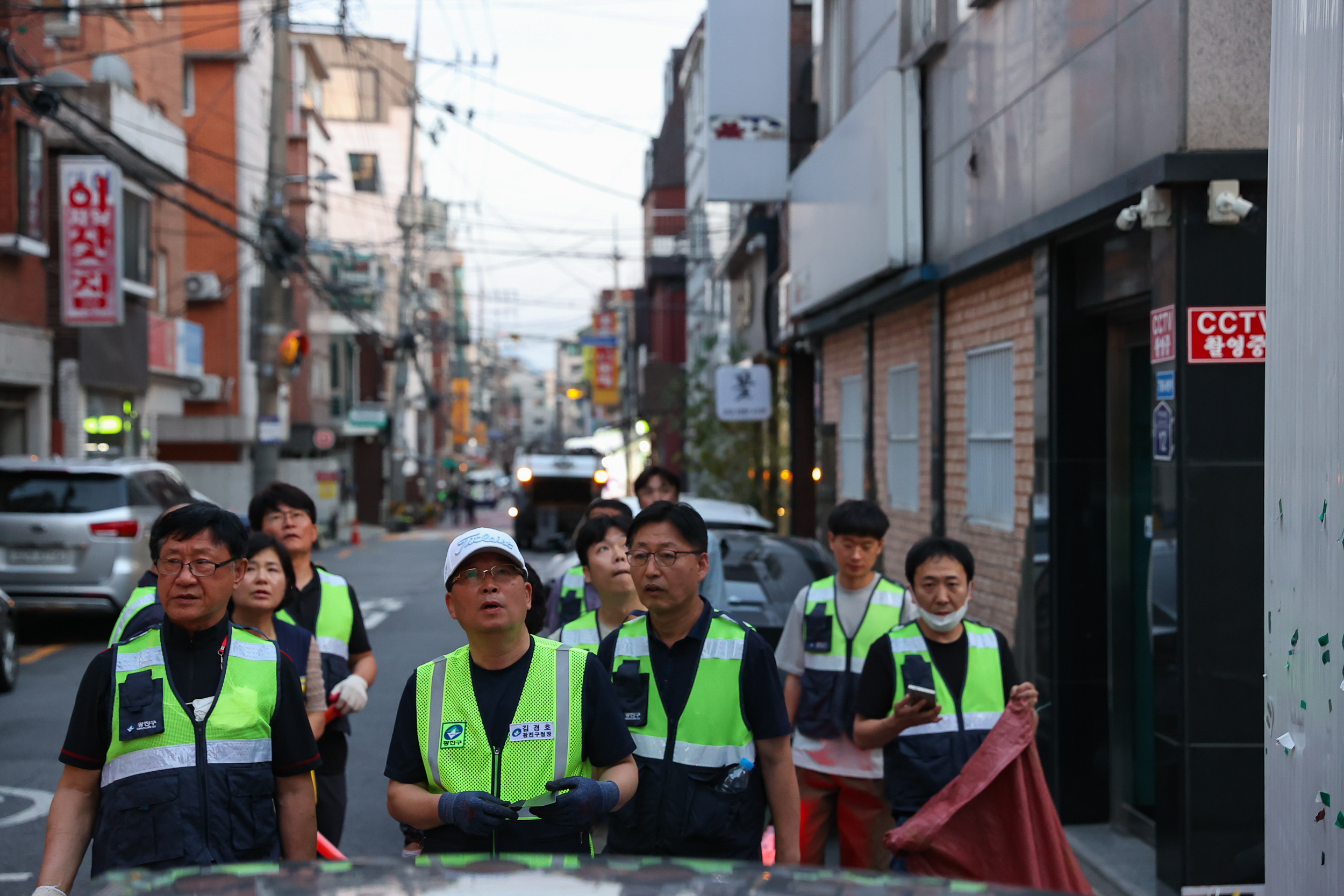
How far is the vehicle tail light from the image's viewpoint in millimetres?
14172

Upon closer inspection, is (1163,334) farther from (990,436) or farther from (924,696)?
(990,436)

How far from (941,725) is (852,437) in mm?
10657

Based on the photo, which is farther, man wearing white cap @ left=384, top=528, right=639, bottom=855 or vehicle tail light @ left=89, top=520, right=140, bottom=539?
vehicle tail light @ left=89, top=520, right=140, bottom=539

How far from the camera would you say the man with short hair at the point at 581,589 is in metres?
6.52

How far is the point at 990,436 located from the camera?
9.73 m

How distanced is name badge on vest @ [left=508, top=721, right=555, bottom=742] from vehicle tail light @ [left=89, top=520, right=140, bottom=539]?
12119 mm

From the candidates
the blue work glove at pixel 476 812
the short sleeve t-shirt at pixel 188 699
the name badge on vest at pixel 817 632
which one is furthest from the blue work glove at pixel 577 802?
the name badge on vest at pixel 817 632

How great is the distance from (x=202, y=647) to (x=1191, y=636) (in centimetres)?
442

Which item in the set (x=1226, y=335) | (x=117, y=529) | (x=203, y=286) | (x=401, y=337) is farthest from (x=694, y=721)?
(x=401, y=337)

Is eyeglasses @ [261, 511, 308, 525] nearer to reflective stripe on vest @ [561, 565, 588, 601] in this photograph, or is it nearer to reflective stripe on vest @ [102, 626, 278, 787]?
reflective stripe on vest @ [561, 565, 588, 601]

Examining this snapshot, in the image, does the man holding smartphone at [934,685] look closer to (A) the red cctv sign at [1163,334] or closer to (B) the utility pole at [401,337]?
(A) the red cctv sign at [1163,334]

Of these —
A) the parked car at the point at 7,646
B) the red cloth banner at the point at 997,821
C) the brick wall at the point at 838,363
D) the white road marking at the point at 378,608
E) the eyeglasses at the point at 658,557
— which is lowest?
the white road marking at the point at 378,608

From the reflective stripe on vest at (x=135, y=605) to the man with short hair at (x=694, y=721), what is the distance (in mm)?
1939

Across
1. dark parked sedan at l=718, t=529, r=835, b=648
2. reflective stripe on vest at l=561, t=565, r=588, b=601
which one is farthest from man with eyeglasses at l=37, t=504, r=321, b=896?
dark parked sedan at l=718, t=529, r=835, b=648
